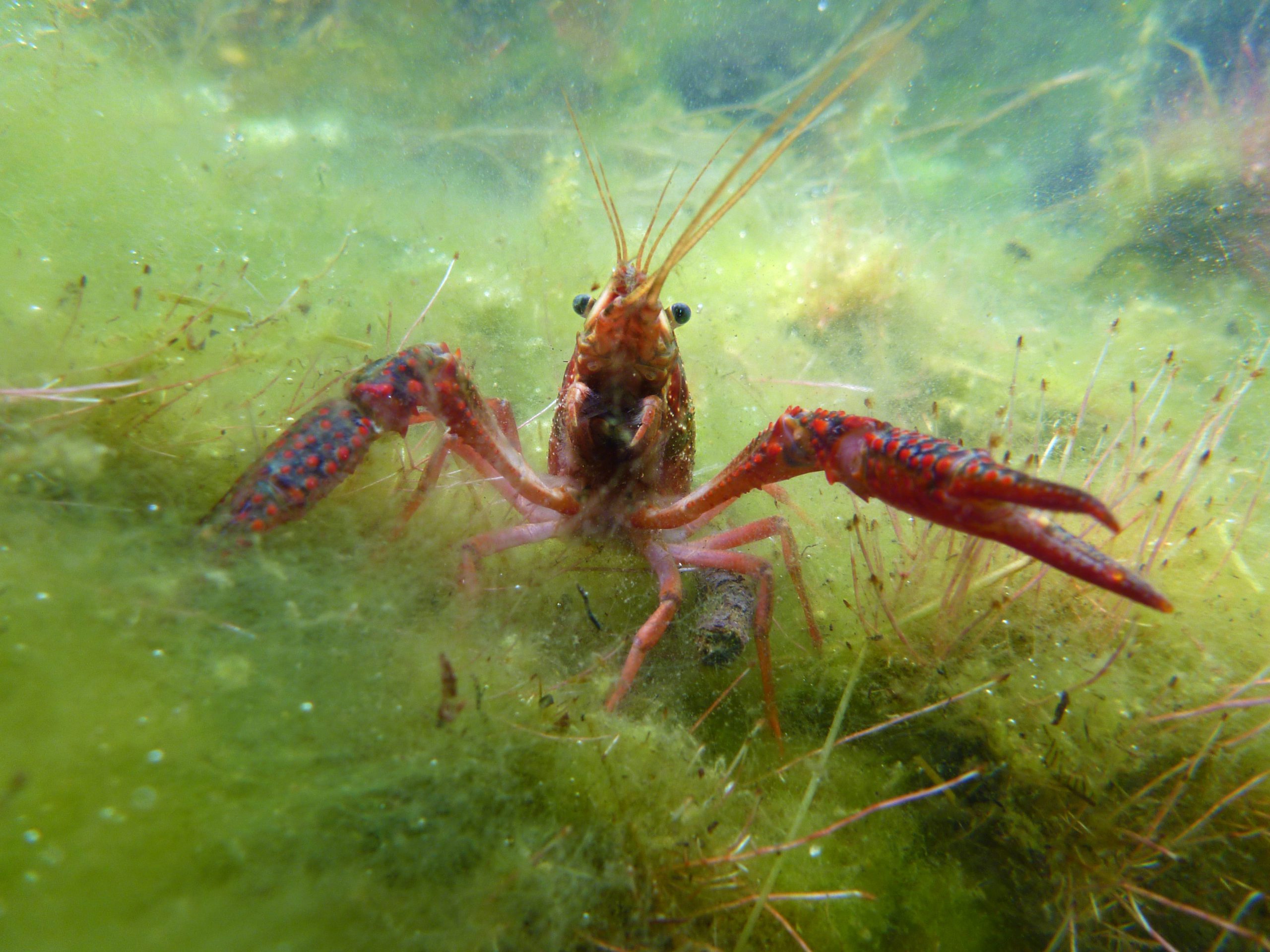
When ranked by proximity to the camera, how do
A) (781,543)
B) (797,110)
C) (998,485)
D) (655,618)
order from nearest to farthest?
(998,485) → (797,110) → (655,618) → (781,543)

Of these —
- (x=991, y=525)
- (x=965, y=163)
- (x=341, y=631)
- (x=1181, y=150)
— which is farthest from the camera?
(x=965, y=163)

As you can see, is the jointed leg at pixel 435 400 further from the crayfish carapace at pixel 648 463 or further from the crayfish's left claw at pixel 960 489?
the crayfish's left claw at pixel 960 489

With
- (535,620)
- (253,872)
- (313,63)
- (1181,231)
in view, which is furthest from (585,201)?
(1181,231)

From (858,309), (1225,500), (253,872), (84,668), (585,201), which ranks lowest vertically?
(253,872)

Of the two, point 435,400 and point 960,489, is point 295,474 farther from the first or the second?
point 960,489

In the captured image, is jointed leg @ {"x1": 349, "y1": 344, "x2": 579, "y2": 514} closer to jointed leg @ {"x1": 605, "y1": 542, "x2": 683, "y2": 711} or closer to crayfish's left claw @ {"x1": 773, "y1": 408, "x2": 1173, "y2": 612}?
jointed leg @ {"x1": 605, "y1": 542, "x2": 683, "y2": 711}

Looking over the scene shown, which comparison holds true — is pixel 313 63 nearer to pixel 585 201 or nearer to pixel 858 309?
pixel 585 201

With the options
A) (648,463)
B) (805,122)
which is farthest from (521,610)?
(805,122)
